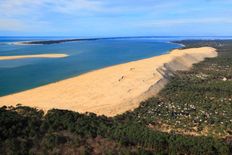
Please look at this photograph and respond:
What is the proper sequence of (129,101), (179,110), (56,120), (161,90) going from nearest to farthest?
(56,120) < (179,110) < (129,101) < (161,90)

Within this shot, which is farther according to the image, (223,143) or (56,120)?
(56,120)

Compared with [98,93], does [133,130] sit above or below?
above

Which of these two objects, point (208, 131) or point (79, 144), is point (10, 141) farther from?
point (208, 131)

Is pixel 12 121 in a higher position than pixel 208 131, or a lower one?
higher

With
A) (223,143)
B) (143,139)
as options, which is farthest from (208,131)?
(143,139)

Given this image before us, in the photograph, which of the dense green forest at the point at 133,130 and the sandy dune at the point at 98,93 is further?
the sandy dune at the point at 98,93

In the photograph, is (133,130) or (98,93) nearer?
(133,130)

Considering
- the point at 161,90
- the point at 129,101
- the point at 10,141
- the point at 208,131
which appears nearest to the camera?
the point at 10,141

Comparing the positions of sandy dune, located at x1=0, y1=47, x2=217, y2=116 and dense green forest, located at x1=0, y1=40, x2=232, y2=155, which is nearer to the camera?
dense green forest, located at x1=0, y1=40, x2=232, y2=155
